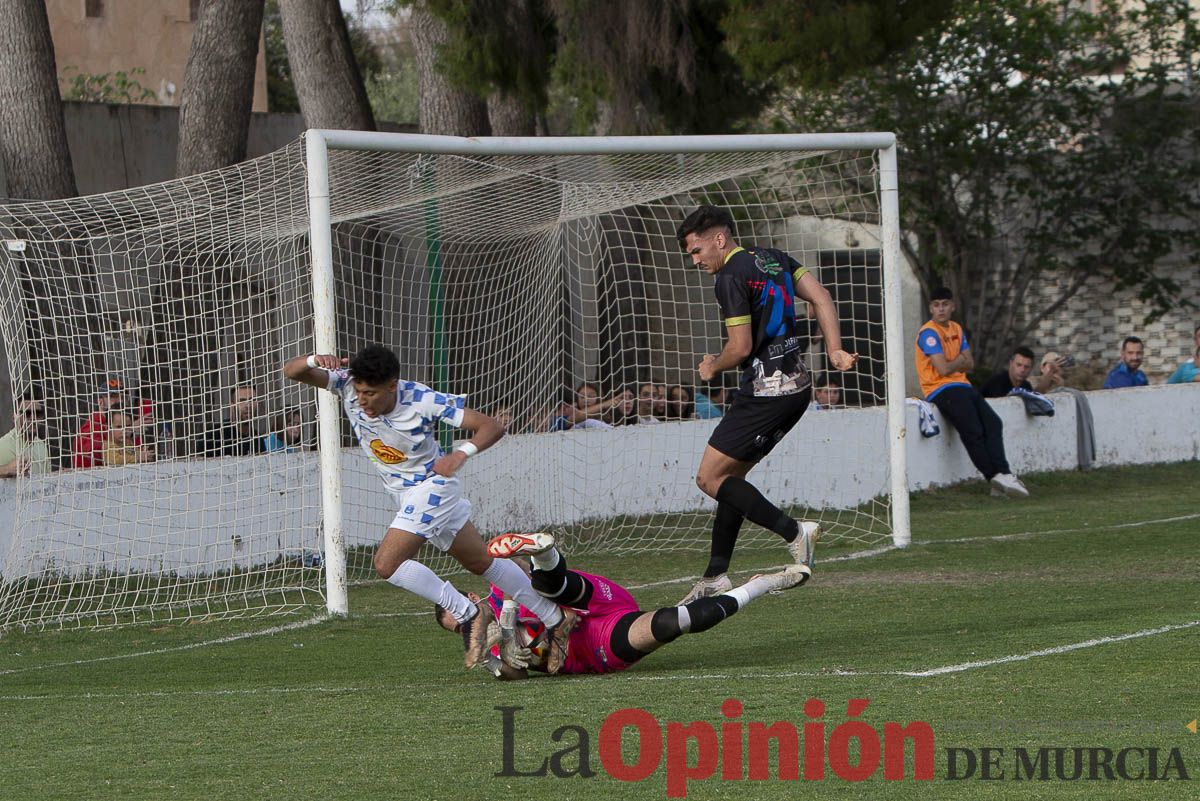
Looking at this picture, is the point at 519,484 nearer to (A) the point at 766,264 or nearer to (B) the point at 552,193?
(B) the point at 552,193

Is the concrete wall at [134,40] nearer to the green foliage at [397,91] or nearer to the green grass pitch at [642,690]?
the green foliage at [397,91]

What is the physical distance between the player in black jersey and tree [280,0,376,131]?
7.90 metres

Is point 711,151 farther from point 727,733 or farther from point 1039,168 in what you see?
point 1039,168

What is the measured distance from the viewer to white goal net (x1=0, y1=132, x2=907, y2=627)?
10414mm

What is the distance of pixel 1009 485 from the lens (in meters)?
15.0

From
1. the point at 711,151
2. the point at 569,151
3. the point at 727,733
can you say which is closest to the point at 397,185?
the point at 569,151

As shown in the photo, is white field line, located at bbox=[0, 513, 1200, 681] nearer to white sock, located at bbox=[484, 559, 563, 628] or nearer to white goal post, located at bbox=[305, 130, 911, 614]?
white goal post, located at bbox=[305, 130, 911, 614]

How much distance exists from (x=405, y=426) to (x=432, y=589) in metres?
0.76

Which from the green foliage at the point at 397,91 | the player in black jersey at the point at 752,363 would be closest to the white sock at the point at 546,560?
the player in black jersey at the point at 752,363

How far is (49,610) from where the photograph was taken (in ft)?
33.6

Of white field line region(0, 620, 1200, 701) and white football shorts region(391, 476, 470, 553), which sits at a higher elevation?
white football shorts region(391, 476, 470, 553)

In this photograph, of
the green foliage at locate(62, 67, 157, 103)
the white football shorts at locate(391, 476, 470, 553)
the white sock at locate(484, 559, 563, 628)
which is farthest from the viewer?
the green foliage at locate(62, 67, 157, 103)

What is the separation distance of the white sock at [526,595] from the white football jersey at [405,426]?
2.30 ft

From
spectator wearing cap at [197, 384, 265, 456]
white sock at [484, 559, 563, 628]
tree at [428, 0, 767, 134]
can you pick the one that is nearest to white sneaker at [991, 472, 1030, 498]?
tree at [428, 0, 767, 134]
